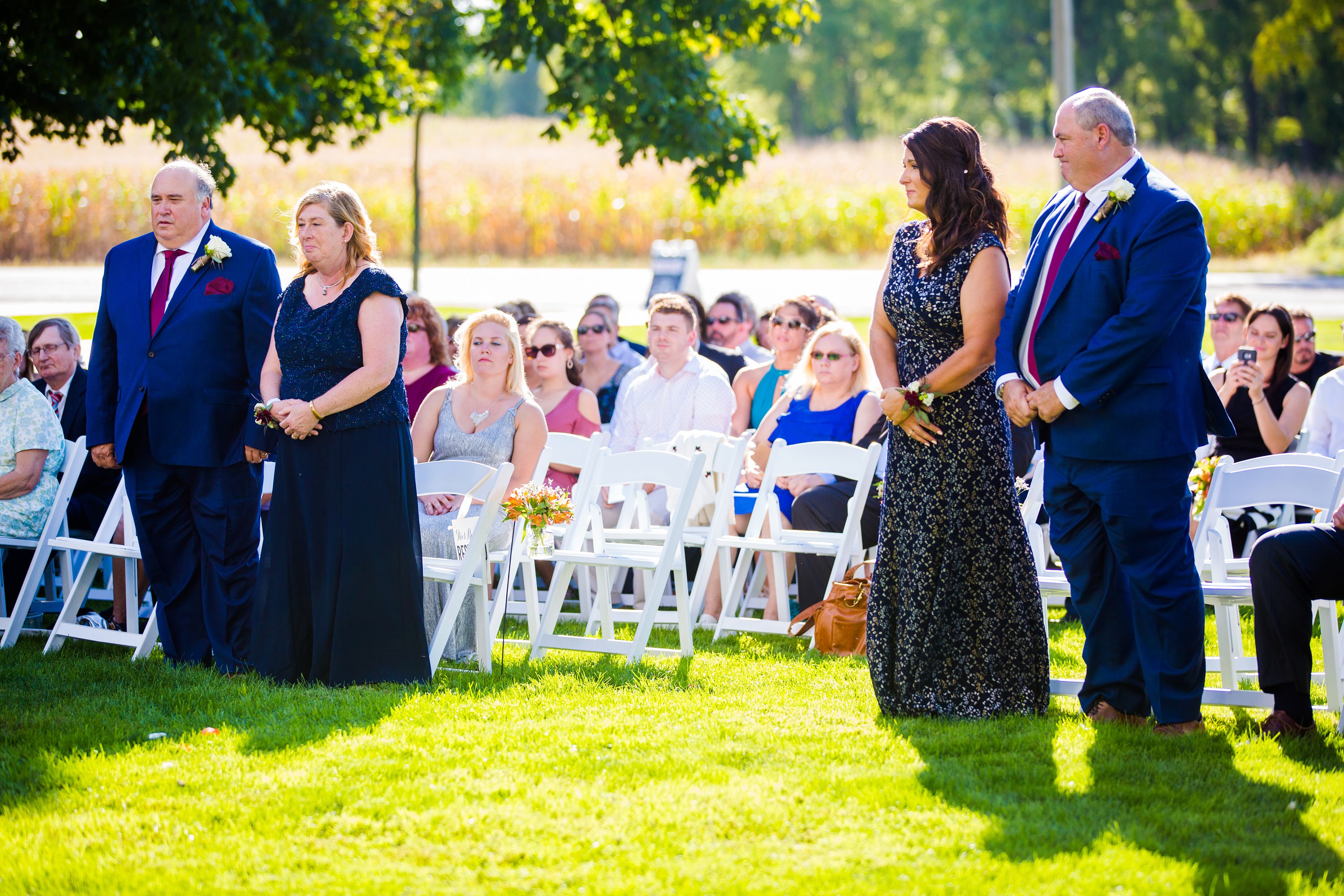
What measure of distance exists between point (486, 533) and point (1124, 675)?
2783mm

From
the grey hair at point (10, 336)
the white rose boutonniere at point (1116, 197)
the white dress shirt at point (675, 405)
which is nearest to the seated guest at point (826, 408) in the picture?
the white dress shirt at point (675, 405)

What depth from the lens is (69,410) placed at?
7738 millimetres

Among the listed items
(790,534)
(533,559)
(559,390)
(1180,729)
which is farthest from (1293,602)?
(559,390)

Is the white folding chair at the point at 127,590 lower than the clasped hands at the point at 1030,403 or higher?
lower

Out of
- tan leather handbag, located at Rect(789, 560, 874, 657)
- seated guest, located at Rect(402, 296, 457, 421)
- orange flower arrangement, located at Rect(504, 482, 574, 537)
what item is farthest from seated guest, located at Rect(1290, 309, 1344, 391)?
seated guest, located at Rect(402, 296, 457, 421)

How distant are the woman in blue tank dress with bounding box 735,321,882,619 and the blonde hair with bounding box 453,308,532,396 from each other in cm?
160

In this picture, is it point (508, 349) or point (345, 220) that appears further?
point (508, 349)

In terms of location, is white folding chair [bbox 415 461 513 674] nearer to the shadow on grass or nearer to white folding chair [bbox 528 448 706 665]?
white folding chair [bbox 528 448 706 665]

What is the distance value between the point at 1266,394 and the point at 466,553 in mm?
5104

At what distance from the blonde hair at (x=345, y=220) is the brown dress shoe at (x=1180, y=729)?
368 centimetres

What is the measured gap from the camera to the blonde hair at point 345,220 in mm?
5824

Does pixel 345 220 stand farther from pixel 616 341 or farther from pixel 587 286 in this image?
pixel 587 286

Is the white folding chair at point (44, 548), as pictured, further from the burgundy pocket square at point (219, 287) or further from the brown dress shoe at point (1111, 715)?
the brown dress shoe at point (1111, 715)

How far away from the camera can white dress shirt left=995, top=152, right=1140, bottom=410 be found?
15.9ft
